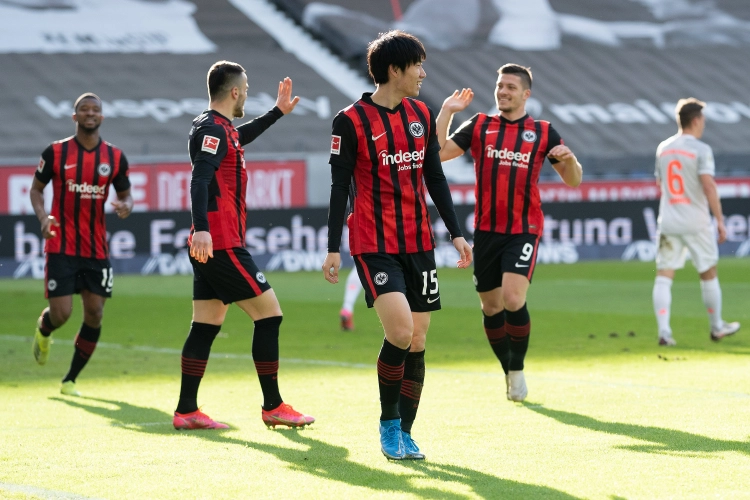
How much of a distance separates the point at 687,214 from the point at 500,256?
354 cm

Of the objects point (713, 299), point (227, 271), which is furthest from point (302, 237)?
point (227, 271)

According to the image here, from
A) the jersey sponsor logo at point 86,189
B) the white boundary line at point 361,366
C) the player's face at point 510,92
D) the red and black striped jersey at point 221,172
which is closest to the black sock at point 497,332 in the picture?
the white boundary line at point 361,366

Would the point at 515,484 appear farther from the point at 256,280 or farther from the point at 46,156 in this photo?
the point at 46,156

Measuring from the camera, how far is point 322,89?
29.7m

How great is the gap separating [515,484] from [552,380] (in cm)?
344

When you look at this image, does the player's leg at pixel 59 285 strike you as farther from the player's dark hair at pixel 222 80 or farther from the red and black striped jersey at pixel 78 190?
the player's dark hair at pixel 222 80

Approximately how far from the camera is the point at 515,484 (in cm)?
460

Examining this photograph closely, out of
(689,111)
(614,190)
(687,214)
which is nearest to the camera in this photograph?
(689,111)

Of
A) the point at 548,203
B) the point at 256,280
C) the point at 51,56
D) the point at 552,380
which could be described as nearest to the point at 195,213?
the point at 256,280

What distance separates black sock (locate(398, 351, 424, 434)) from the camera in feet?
17.9

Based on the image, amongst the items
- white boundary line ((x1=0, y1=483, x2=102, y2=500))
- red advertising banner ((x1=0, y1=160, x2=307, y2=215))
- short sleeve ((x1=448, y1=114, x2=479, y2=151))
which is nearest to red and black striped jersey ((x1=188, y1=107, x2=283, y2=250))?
short sleeve ((x1=448, y1=114, x2=479, y2=151))

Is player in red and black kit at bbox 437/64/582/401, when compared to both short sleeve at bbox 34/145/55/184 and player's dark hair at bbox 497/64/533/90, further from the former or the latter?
short sleeve at bbox 34/145/55/184

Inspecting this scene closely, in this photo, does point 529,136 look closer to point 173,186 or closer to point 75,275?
point 75,275

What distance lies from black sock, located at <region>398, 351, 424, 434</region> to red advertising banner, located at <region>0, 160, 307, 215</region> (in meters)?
16.0
